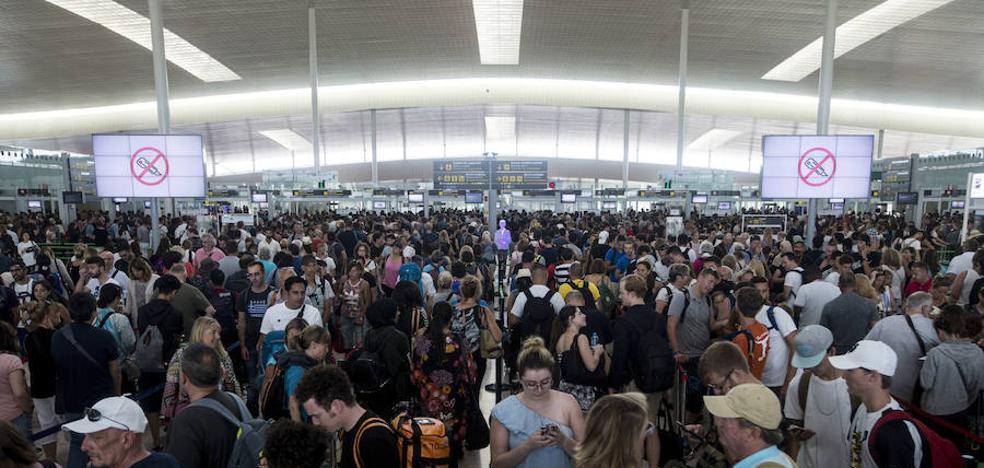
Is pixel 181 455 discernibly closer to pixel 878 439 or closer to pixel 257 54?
pixel 878 439

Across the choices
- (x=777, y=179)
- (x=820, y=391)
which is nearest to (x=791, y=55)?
(x=777, y=179)

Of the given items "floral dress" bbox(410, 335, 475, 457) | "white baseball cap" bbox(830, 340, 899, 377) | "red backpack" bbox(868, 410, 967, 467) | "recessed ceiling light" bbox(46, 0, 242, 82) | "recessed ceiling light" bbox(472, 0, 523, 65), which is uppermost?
"recessed ceiling light" bbox(472, 0, 523, 65)

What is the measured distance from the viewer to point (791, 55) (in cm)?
1962

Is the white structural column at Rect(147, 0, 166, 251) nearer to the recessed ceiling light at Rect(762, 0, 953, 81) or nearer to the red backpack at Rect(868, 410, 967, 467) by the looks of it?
the red backpack at Rect(868, 410, 967, 467)

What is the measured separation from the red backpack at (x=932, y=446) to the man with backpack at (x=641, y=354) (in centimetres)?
181

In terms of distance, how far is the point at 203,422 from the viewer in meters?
2.80

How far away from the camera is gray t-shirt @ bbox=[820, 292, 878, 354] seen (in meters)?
5.04

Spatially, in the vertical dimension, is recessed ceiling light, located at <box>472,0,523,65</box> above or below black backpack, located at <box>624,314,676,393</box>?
above

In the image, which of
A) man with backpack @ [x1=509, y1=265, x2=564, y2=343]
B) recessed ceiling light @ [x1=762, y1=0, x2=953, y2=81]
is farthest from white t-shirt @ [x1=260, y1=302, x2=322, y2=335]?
recessed ceiling light @ [x1=762, y1=0, x2=953, y2=81]

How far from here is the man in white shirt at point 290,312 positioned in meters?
4.85

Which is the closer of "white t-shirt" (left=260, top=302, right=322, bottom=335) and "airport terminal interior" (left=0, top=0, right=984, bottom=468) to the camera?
"airport terminal interior" (left=0, top=0, right=984, bottom=468)

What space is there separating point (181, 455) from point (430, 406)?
1.80 metres

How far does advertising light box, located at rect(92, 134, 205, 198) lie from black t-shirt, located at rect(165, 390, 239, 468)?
6.50 m

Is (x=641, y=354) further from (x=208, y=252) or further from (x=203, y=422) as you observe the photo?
(x=208, y=252)
